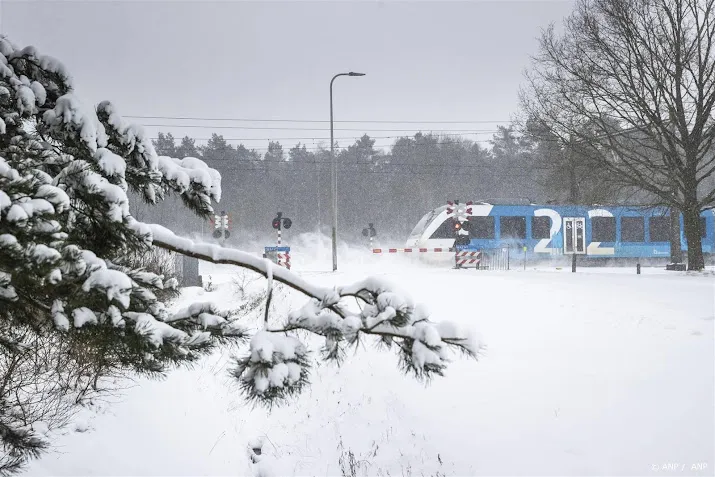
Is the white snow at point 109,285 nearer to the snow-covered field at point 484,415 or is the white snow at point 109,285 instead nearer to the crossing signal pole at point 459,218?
the snow-covered field at point 484,415

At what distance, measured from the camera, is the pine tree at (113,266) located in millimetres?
1962

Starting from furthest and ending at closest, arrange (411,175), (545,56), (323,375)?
(411,175), (545,56), (323,375)

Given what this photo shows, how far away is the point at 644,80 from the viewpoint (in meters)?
16.4

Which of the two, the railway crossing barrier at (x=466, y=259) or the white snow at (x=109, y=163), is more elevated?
the white snow at (x=109, y=163)

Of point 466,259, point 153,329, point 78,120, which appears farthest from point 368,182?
point 153,329

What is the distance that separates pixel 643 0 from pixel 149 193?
1717 centimetres

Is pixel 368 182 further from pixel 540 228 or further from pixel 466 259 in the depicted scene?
pixel 466 259

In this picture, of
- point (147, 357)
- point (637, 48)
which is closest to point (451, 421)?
point (147, 357)

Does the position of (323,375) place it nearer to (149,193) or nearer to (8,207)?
(149,193)

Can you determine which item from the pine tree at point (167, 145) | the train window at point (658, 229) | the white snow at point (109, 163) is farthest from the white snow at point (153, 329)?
the pine tree at point (167, 145)

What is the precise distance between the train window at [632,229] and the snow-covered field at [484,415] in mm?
16972

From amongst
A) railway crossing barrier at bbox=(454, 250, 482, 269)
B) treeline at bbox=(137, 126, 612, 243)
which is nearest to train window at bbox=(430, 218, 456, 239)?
railway crossing barrier at bbox=(454, 250, 482, 269)

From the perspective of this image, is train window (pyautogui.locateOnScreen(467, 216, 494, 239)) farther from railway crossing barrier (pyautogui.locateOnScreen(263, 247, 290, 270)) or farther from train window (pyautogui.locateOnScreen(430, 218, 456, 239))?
railway crossing barrier (pyautogui.locateOnScreen(263, 247, 290, 270))

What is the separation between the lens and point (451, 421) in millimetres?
7152
